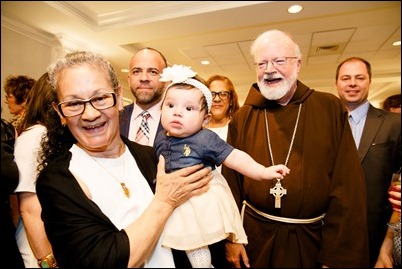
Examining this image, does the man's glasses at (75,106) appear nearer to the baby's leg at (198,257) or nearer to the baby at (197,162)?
the baby at (197,162)

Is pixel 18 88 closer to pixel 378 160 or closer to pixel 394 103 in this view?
pixel 378 160

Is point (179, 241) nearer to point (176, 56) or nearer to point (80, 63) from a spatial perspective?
point (80, 63)

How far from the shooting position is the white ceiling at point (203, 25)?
441cm

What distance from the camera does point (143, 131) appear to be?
8.27ft

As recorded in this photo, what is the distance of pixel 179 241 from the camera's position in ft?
4.35

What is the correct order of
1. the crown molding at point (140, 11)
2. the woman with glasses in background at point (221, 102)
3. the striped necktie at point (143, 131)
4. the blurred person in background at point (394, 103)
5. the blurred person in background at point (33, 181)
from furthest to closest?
the crown molding at point (140, 11) < the blurred person in background at point (394, 103) < the woman with glasses in background at point (221, 102) < the striped necktie at point (143, 131) < the blurred person in background at point (33, 181)

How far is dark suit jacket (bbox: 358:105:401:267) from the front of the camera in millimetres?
2383

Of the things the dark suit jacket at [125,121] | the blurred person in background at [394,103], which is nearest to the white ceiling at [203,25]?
the blurred person in background at [394,103]

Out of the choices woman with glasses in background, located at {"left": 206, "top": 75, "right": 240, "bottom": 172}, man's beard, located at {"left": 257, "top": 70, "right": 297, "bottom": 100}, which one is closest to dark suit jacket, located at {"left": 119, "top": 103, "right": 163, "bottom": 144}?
woman with glasses in background, located at {"left": 206, "top": 75, "right": 240, "bottom": 172}

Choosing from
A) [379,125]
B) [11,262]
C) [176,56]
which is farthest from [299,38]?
[11,262]

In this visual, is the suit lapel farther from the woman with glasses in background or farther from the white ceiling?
the white ceiling

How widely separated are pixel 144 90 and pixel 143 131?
15.2 inches

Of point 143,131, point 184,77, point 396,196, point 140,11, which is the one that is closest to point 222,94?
point 143,131

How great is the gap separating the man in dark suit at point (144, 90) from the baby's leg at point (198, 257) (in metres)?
1.39
